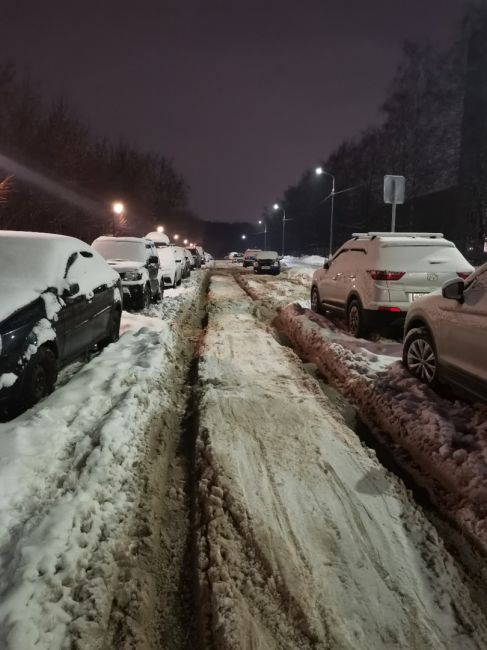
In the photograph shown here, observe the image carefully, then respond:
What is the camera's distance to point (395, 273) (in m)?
8.26

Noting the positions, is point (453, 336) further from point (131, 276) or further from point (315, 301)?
point (131, 276)

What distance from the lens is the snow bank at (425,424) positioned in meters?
3.62

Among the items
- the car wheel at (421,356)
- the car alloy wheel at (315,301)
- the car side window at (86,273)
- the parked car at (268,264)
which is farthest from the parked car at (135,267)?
the parked car at (268,264)

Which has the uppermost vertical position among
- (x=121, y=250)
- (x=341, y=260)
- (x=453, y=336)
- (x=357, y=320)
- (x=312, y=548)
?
(x=121, y=250)

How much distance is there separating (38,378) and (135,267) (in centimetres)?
734

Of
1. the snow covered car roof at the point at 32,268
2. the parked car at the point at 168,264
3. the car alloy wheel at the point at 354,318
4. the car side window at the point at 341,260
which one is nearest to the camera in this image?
the snow covered car roof at the point at 32,268

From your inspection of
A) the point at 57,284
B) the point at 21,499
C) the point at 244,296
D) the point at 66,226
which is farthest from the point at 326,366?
the point at 66,226

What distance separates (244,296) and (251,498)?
1317 centimetres

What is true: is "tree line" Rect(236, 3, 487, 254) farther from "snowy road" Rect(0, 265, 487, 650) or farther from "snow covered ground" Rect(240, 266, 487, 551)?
"snowy road" Rect(0, 265, 487, 650)

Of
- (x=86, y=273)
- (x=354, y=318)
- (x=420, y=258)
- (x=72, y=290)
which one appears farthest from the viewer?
(x=354, y=318)

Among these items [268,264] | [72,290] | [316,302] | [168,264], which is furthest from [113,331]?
[268,264]

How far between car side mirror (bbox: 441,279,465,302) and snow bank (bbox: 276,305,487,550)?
1177mm

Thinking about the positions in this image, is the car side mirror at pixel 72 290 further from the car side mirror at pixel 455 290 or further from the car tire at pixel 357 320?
the car tire at pixel 357 320

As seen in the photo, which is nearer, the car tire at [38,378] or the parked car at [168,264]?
the car tire at [38,378]
